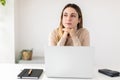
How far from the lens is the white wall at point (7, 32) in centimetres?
344

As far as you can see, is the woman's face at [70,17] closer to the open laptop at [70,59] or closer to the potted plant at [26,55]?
the open laptop at [70,59]

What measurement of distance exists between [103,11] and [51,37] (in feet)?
5.61

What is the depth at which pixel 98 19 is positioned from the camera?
3.75 metres

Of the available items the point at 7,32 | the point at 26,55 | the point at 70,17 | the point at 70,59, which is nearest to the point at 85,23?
the point at 26,55

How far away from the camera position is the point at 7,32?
11.5ft

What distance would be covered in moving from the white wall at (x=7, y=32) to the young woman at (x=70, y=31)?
1316 millimetres

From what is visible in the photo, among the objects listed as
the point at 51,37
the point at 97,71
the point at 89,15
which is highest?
the point at 89,15

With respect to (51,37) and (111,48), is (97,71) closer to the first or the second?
(51,37)

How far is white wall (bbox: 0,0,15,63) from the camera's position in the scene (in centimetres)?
344

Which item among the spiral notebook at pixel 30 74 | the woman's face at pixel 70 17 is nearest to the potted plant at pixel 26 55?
the woman's face at pixel 70 17

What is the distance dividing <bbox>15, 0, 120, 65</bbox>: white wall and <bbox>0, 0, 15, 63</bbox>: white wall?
212 mm

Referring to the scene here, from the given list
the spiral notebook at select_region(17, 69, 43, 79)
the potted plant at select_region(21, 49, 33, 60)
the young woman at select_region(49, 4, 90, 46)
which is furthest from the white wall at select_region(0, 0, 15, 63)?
the spiral notebook at select_region(17, 69, 43, 79)

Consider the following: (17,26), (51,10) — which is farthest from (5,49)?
(51,10)

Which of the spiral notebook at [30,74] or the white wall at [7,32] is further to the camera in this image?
the white wall at [7,32]
